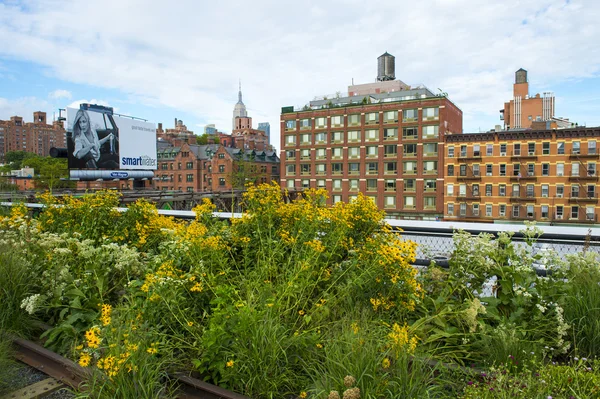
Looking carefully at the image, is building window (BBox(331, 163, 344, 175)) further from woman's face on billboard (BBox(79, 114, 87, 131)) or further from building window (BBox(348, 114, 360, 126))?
woman's face on billboard (BBox(79, 114, 87, 131))

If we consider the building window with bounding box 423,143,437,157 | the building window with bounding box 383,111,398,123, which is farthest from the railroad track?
the building window with bounding box 383,111,398,123

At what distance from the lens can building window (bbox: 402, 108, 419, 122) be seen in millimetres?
67312

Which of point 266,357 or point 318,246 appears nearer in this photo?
point 266,357

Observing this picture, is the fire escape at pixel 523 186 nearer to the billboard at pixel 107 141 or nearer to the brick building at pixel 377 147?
the brick building at pixel 377 147

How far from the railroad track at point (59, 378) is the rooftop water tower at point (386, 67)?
10468cm

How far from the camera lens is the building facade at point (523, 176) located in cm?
5616

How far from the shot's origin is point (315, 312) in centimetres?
402

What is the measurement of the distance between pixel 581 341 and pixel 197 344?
12.0ft

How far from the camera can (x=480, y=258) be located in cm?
465

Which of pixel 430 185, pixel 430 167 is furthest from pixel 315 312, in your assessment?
pixel 430 167

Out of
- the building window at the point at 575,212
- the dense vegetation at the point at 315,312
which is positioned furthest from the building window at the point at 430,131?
the dense vegetation at the point at 315,312

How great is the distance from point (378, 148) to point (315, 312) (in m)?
68.3

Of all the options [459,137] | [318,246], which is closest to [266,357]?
[318,246]

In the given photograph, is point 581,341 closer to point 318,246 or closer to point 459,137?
point 318,246
